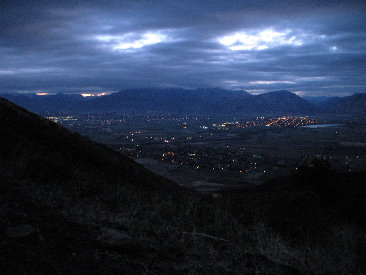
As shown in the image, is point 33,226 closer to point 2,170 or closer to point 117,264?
point 117,264

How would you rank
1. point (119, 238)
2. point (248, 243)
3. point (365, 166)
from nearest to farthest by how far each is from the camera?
point (119, 238)
point (248, 243)
point (365, 166)

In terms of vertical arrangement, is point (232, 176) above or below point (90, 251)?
below

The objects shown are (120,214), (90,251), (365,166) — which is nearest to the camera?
(90,251)

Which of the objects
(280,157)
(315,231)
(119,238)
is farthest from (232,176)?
(119,238)

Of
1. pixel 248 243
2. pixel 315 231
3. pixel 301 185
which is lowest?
pixel 301 185

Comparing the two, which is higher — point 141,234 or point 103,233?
point 103,233

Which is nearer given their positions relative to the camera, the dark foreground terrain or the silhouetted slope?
the silhouetted slope

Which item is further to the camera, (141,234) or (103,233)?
(141,234)

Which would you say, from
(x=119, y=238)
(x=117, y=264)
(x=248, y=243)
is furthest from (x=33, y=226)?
(x=248, y=243)

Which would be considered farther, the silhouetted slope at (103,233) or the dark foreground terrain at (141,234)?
the dark foreground terrain at (141,234)

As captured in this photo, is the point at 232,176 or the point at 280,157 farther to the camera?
the point at 280,157
